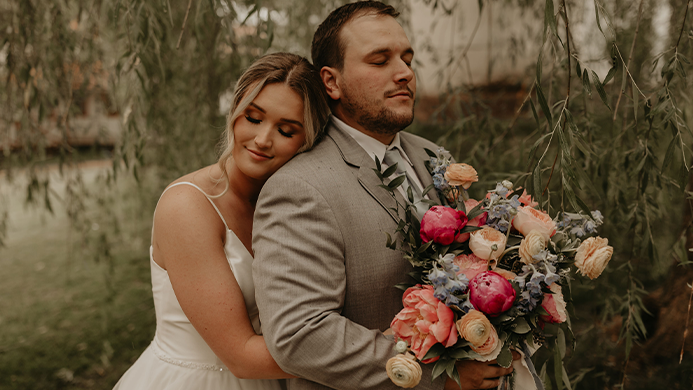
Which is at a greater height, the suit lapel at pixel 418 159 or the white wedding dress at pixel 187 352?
the suit lapel at pixel 418 159

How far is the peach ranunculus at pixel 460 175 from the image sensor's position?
3.98 ft

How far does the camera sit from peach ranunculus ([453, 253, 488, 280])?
1073mm

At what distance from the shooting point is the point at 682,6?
1.98 meters

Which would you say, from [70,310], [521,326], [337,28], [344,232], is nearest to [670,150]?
[521,326]

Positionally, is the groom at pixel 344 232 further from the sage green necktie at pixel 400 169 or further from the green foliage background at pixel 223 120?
the green foliage background at pixel 223 120

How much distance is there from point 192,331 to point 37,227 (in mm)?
6471

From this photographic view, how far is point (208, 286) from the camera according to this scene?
1285mm

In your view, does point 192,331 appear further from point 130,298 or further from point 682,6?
point 130,298

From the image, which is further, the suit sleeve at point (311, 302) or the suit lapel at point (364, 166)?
the suit lapel at point (364, 166)

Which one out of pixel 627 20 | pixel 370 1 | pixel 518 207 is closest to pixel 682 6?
pixel 627 20

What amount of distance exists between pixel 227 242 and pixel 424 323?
28.3 inches

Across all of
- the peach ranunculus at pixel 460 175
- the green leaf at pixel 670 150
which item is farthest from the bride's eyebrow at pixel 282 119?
the green leaf at pixel 670 150

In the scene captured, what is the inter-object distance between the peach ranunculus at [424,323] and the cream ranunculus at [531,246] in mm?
212

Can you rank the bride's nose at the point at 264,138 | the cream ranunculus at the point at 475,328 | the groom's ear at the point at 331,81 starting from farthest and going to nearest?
the groom's ear at the point at 331,81 → the bride's nose at the point at 264,138 → the cream ranunculus at the point at 475,328
